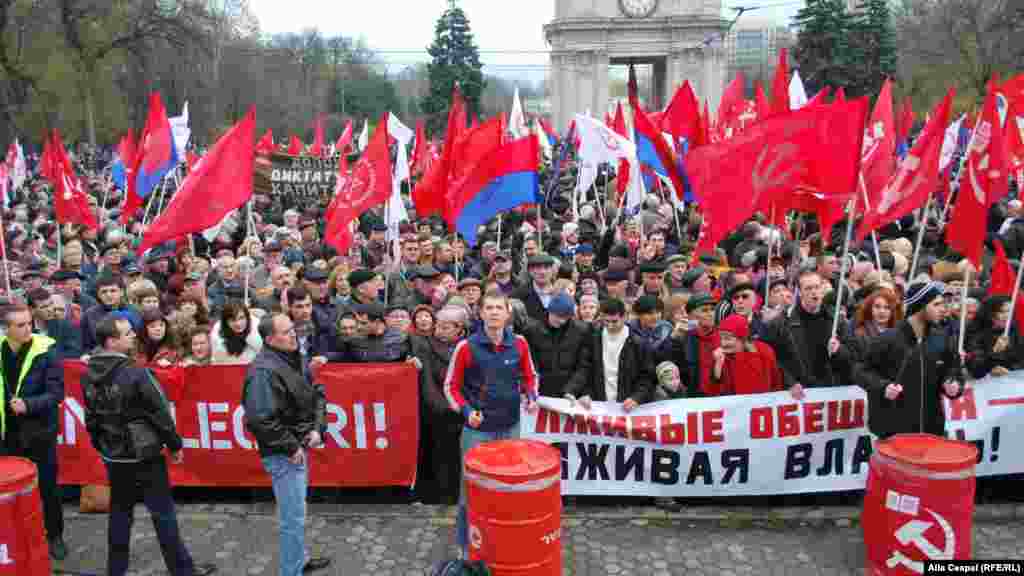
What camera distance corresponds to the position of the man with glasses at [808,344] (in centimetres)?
615

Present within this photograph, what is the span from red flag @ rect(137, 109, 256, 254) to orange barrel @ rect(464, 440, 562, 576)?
11.8 feet

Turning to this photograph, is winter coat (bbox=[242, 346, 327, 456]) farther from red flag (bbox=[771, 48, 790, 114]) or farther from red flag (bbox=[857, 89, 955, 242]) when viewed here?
red flag (bbox=[771, 48, 790, 114])

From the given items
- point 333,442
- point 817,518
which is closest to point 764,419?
point 817,518

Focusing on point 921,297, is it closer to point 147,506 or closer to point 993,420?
point 993,420

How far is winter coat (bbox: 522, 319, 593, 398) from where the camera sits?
616 centimetres

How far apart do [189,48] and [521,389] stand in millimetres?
36139

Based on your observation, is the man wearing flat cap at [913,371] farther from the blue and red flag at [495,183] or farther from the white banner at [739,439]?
the blue and red flag at [495,183]

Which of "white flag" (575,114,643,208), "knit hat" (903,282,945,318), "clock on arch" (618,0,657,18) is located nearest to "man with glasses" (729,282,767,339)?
"knit hat" (903,282,945,318)

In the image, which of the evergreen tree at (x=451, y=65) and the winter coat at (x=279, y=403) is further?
the evergreen tree at (x=451, y=65)

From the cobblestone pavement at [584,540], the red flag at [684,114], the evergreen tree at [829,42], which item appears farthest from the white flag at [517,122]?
the evergreen tree at [829,42]

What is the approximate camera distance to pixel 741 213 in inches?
253

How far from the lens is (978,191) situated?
6137 mm

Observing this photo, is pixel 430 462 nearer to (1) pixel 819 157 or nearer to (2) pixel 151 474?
(2) pixel 151 474

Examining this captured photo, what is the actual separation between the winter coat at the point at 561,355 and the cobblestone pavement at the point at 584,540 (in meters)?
0.94
